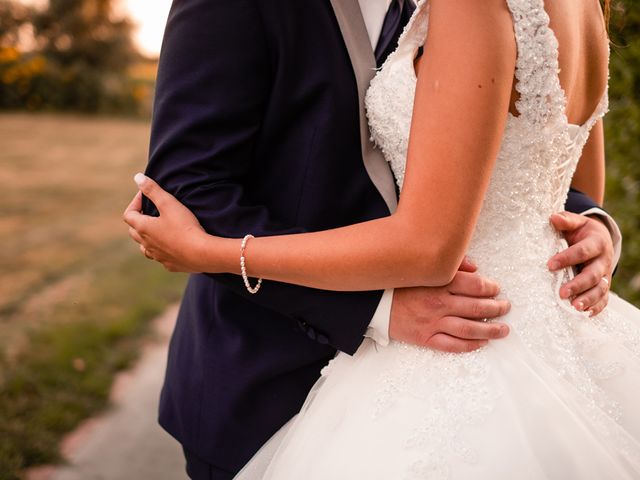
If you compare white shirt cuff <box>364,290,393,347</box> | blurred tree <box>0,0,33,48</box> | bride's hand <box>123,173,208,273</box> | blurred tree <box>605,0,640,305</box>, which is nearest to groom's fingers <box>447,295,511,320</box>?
white shirt cuff <box>364,290,393,347</box>

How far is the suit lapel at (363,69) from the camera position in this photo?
4.97 feet

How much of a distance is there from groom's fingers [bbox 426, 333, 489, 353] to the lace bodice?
17 centimetres

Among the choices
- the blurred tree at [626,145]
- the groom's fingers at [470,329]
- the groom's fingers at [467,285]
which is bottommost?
the blurred tree at [626,145]

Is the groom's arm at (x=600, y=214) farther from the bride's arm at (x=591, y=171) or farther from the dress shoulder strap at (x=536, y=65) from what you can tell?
the dress shoulder strap at (x=536, y=65)

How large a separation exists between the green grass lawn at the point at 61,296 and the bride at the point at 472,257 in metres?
2.36

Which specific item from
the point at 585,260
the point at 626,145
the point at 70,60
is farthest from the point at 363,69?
the point at 70,60

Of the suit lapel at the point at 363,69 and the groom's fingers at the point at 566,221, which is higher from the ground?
the suit lapel at the point at 363,69

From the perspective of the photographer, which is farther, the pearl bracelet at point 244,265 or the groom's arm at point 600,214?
the groom's arm at point 600,214

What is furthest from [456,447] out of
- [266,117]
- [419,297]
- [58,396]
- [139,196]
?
[58,396]

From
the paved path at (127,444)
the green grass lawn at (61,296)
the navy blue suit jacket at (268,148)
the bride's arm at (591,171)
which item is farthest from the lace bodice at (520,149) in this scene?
the green grass lawn at (61,296)

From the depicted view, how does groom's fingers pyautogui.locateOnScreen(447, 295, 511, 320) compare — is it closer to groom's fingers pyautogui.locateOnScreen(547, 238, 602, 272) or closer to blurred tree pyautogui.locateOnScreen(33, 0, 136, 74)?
groom's fingers pyautogui.locateOnScreen(547, 238, 602, 272)

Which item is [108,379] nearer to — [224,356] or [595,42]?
[224,356]

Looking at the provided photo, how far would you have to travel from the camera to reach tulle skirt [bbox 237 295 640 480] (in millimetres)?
1303

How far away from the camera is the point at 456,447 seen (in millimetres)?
1312
